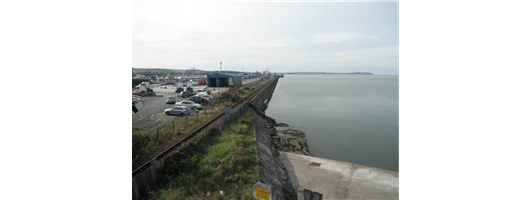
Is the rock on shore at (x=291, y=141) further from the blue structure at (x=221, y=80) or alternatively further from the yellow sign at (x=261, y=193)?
the blue structure at (x=221, y=80)

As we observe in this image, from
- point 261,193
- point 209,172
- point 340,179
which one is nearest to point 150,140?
point 209,172

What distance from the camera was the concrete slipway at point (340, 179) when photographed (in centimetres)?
1270

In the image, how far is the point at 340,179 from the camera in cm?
1423

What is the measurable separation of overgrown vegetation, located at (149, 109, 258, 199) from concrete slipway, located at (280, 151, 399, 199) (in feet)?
10.8

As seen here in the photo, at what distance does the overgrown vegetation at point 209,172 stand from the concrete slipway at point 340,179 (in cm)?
328

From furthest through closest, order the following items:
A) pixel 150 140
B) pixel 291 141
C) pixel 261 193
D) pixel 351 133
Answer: pixel 351 133 → pixel 291 141 → pixel 150 140 → pixel 261 193

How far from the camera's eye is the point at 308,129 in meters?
30.7

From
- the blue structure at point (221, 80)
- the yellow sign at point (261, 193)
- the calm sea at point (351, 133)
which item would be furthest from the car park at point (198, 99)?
the yellow sign at point (261, 193)

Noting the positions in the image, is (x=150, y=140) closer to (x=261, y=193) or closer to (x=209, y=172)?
(x=209, y=172)

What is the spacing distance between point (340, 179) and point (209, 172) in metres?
7.58
